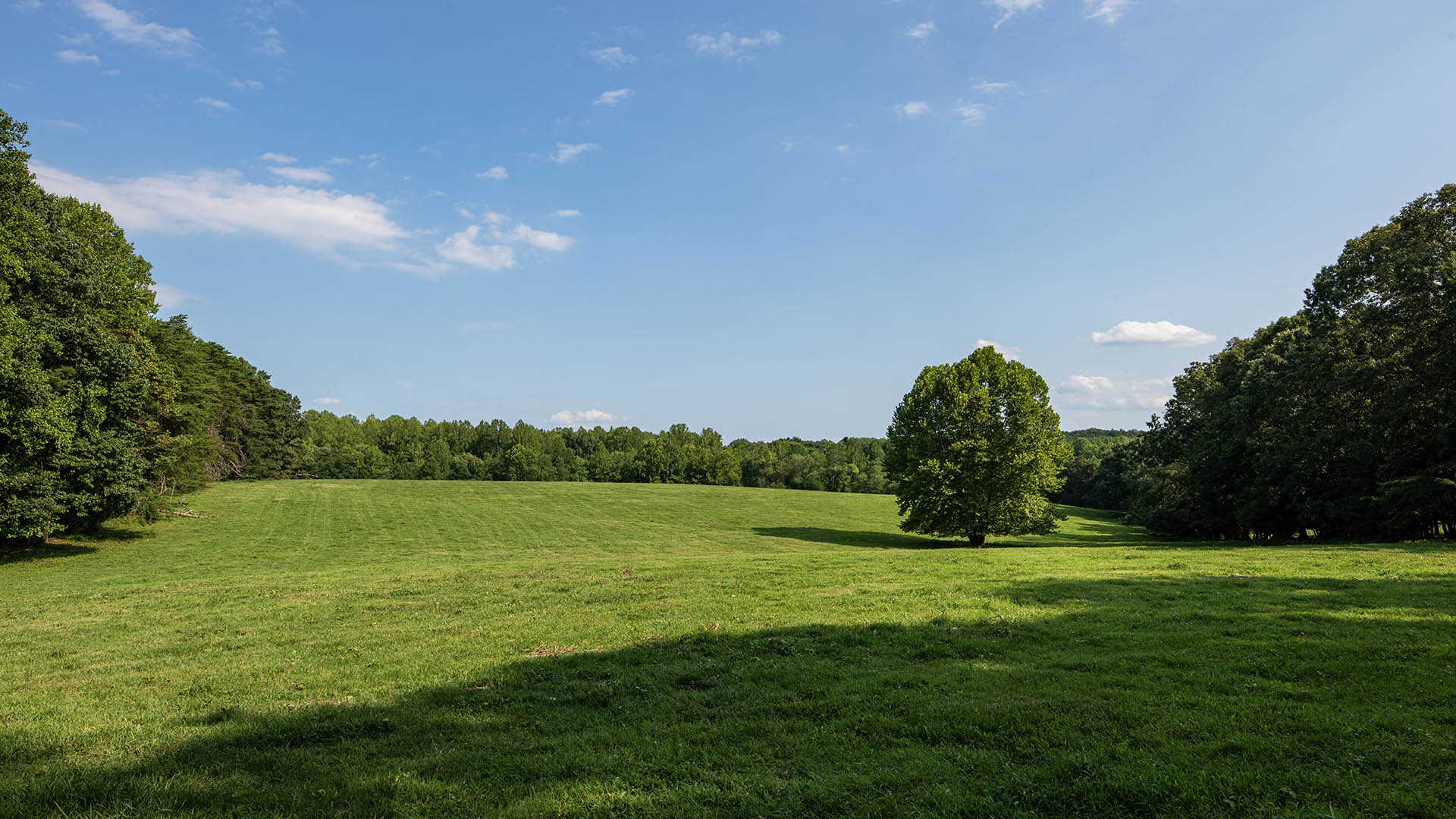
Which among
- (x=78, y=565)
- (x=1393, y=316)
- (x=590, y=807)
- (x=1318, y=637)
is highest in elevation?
(x=1393, y=316)

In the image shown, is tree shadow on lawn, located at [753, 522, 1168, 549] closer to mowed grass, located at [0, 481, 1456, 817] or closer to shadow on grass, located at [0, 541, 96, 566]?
mowed grass, located at [0, 481, 1456, 817]

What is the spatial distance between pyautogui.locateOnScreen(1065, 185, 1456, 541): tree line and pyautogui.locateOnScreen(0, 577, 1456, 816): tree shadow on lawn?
1090 inches

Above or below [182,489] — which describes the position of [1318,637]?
above

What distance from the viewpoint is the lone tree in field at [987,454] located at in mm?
40719

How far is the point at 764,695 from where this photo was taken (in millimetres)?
8867

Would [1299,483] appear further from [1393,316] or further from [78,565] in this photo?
[78,565]

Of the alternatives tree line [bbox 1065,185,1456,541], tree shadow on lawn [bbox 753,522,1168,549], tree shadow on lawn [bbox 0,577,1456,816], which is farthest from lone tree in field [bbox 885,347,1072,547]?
tree shadow on lawn [bbox 0,577,1456,816]

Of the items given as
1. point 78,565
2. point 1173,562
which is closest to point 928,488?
point 1173,562

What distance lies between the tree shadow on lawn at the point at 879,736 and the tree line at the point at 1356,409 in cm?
2768

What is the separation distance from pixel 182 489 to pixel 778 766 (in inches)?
2594

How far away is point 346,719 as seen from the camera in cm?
836

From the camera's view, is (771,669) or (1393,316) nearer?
(771,669)

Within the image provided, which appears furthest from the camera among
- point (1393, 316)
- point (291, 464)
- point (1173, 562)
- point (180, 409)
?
point (291, 464)

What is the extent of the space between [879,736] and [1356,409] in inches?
1636
